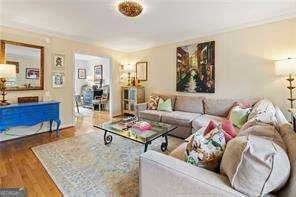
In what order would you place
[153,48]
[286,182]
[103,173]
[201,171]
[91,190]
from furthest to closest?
1. [153,48]
2. [103,173]
3. [91,190]
4. [201,171]
5. [286,182]

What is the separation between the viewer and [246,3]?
2.77m

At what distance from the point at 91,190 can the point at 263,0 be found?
11.5 feet

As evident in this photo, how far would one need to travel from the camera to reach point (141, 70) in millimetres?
5910

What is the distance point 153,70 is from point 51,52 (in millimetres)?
2766

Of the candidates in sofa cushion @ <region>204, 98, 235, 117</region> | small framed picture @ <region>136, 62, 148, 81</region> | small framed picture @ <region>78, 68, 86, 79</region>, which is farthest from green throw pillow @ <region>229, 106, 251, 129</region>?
small framed picture @ <region>78, 68, 86, 79</region>

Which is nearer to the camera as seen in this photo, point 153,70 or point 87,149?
point 87,149

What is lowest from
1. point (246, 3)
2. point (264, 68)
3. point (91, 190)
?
point (91, 190)

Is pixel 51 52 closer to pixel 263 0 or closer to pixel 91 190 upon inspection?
pixel 91 190

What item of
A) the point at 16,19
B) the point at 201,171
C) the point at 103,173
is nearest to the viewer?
the point at 201,171

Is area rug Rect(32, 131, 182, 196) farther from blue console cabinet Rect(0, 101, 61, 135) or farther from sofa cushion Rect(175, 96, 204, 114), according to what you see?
sofa cushion Rect(175, 96, 204, 114)

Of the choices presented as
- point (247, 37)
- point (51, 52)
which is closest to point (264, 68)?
point (247, 37)

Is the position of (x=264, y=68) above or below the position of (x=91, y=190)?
above

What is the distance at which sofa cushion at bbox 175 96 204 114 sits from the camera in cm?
413

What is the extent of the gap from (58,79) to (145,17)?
102 inches
